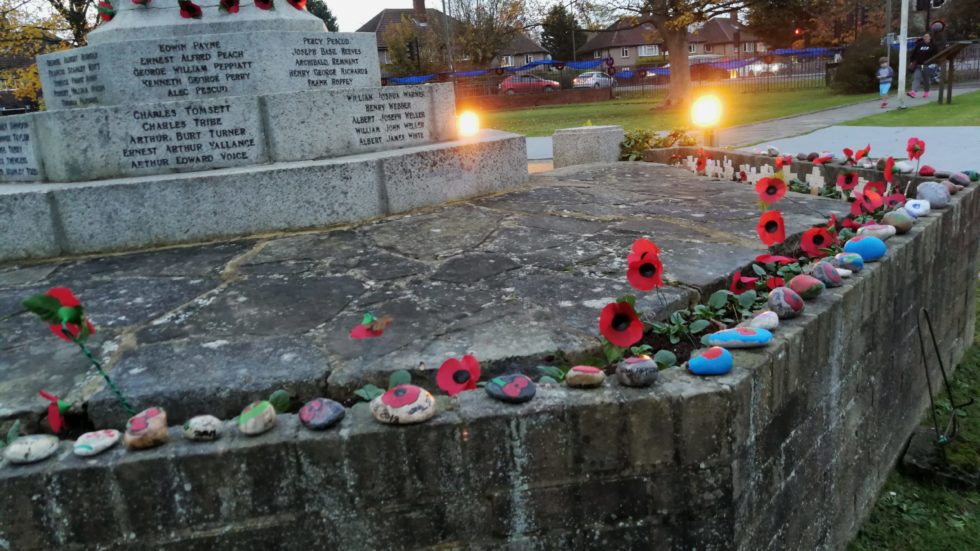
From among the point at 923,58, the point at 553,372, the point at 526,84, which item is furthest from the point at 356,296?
the point at 526,84

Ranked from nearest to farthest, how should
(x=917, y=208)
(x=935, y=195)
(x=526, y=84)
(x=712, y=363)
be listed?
(x=712, y=363)
(x=917, y=208)
(x=935, y=195)
(x=526, y=84)

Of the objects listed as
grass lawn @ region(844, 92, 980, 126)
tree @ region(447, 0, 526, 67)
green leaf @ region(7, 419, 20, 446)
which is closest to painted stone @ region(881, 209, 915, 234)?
green leaf @ region(7, 419, 20, 446)

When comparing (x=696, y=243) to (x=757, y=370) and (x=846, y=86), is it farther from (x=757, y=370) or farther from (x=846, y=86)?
(x=846, y=86)

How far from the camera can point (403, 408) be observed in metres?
2.00

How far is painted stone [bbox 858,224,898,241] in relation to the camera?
11.6 ft

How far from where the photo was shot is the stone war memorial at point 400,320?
2.02 meters

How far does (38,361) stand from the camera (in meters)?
2.74

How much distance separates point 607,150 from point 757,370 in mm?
6003

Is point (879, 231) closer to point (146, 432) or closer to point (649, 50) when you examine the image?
point (146, 432)

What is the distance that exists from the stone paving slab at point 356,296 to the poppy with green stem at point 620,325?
185 mm

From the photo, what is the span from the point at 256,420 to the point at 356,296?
1.32 metres

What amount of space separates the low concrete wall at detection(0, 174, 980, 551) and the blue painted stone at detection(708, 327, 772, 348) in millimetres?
37

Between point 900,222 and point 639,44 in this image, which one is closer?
point 900,222

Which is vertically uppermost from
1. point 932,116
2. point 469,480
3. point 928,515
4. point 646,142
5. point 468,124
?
point 468,124
